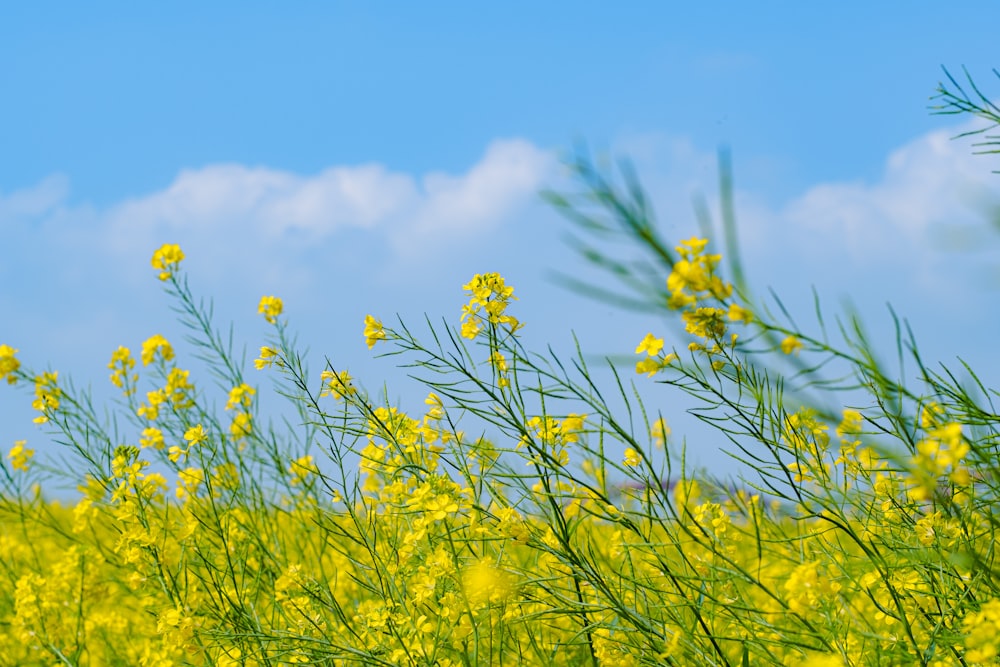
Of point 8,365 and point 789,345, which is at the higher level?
point 8,365

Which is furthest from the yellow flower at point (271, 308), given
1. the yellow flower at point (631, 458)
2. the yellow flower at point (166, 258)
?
the yellow flower at point (631, 458)

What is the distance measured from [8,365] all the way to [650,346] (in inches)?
112

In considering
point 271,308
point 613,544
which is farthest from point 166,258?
point 613,544

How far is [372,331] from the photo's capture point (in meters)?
1.94

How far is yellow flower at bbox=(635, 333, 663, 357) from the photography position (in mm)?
1389

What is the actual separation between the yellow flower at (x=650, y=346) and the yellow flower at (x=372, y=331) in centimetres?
69

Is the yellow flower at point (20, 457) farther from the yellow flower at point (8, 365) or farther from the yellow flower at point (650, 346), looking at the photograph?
the yellow flower at point (650, 346)

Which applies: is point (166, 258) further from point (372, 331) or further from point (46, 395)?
point (372, 331)

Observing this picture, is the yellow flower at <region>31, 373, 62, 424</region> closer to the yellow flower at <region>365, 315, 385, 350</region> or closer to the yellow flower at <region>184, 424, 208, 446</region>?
the yellow flower at <region>184, 424, 208, 446</region>

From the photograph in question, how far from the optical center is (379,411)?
2.35m

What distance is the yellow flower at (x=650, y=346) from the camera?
4.56 ft

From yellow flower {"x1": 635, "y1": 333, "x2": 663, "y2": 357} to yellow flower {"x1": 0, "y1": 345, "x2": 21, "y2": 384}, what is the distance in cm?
283

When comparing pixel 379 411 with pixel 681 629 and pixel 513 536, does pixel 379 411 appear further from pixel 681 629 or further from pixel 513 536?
pixel 681 629

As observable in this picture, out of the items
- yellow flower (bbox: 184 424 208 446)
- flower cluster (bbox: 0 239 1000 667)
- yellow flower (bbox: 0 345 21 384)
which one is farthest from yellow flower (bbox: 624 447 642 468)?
yellow flower (bbox: 0 345 21 384)
